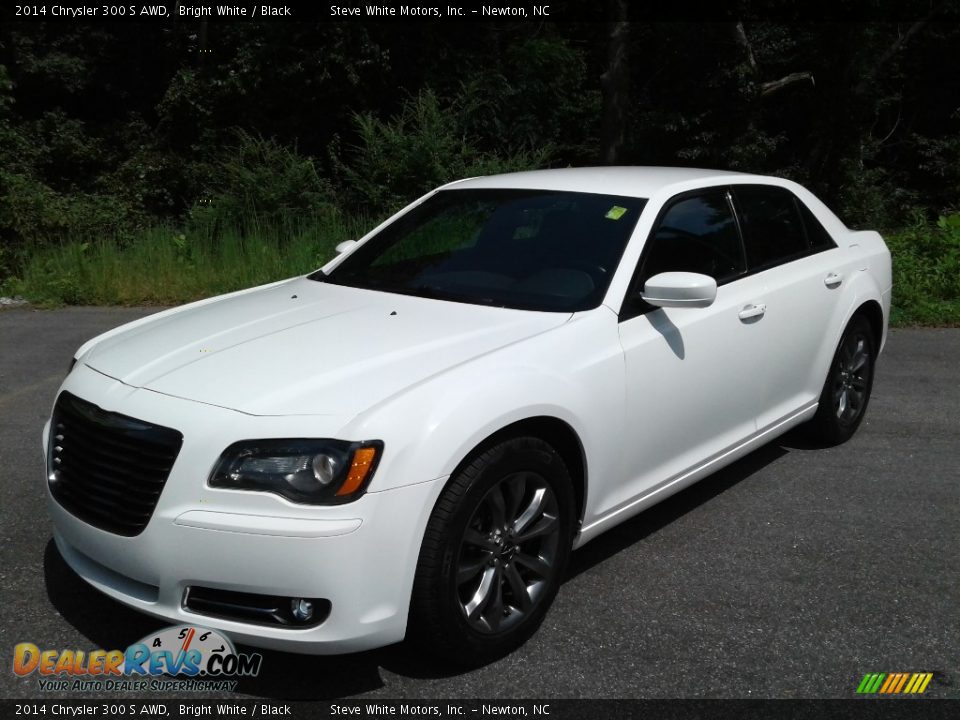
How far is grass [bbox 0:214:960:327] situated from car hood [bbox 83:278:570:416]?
274 inches

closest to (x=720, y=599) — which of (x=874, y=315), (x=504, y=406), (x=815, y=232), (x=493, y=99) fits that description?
(x=504, y=406)

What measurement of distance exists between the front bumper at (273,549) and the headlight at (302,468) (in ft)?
0.10

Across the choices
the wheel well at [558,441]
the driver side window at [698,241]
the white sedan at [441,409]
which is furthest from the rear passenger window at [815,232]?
the wheel well at [558,441]

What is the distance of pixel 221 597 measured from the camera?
3.16 meters

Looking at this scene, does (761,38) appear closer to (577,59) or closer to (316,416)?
(577,59)

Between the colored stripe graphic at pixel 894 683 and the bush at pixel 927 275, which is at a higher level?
the colored stripe graphic at pixel 894 683

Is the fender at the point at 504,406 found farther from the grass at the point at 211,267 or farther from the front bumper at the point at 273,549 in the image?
the grass at the point at 211,267

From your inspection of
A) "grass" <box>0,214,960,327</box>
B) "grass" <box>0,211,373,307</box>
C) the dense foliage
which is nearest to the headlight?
"grass" <box>0,214,960,327</box>

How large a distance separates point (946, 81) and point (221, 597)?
1086 inches

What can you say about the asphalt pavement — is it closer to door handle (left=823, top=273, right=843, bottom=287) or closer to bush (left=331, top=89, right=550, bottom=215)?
door handle (left=823, top=273, right=843, bottom=287)

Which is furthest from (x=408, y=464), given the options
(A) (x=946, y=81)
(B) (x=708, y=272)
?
(A) (x=946, y=81)

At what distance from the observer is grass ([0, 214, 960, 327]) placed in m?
10.6

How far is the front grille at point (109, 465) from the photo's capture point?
322cm

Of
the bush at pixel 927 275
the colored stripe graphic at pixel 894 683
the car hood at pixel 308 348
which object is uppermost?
the car hood at pixel 308 348
